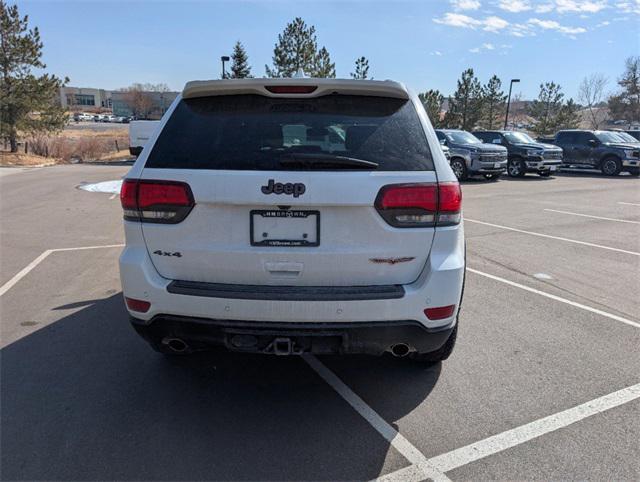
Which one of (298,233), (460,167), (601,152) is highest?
(298,233)

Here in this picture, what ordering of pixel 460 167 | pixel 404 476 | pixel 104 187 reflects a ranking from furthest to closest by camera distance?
pixel 460 167 < pixel 104 187 < pixel 404 476

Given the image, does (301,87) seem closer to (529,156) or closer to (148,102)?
(529,156)

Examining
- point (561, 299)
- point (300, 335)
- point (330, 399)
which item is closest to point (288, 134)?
point (300, 335)

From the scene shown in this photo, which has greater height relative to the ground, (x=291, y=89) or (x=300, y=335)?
(x=291, y=89)

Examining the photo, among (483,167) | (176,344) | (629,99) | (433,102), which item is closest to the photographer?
(176,344)

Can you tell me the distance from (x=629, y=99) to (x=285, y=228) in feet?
220

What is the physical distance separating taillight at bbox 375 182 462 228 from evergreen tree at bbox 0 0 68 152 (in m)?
31.9

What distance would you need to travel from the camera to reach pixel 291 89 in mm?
2900

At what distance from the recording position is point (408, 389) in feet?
11.0

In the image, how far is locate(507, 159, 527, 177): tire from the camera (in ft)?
66.5

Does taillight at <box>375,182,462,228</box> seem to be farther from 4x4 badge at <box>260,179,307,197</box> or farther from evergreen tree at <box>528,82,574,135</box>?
evergreen tree at <box>528,82,574,135</box>

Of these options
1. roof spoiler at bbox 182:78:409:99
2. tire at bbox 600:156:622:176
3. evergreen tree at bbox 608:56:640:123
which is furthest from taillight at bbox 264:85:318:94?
evergreen tree at bbox 608:56:640:123

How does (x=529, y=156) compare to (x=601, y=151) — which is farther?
(x=601, y=151)

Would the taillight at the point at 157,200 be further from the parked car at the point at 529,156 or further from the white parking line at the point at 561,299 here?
the parked car at the point at 529,156
